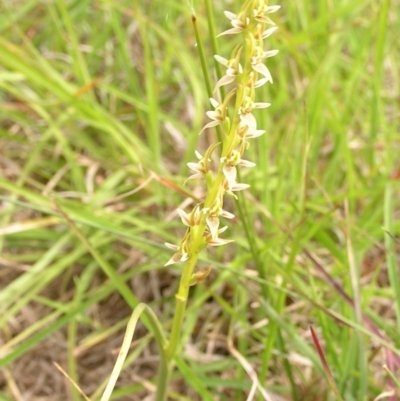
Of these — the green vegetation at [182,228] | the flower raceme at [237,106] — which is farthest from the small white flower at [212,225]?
the green vegetation at [182,228]

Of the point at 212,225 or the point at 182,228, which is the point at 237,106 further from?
the point at 182,228

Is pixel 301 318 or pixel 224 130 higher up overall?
pixel 224 130

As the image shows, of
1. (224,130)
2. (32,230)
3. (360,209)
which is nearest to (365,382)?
(224,130)

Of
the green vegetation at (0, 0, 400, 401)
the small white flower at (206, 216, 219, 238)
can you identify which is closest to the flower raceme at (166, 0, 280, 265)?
the small white flower at (206, 216, 219, 238)

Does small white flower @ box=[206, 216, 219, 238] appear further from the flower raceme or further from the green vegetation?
the green vegetation

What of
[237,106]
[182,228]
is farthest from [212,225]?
[182,228]

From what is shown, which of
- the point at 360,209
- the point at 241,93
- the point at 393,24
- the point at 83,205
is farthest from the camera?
the point at 393,24

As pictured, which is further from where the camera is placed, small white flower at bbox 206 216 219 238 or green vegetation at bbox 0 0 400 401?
green vegetation at bbox 0 0 400 401

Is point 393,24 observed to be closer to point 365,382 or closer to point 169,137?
point 169,137
